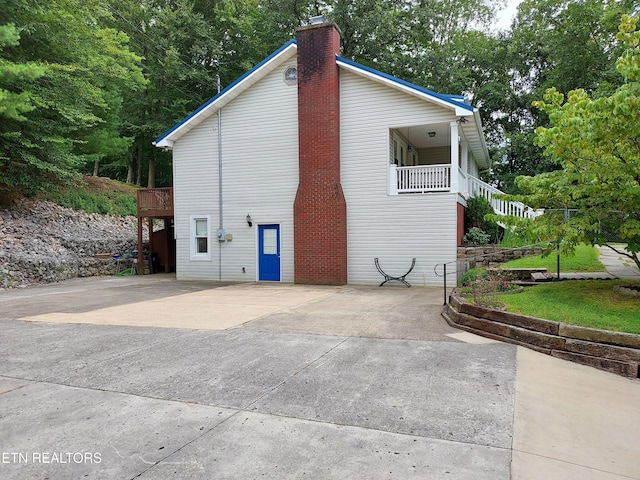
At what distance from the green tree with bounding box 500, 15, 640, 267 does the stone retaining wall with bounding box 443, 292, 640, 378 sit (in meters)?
1.56

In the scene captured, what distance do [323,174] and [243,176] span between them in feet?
10.8

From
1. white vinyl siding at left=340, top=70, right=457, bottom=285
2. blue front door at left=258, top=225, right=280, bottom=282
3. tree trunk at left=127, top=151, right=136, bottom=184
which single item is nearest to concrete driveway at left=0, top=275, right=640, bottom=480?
white vinyl siding at left=340, top=70, right=457, bottom=285

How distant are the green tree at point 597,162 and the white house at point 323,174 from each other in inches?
229

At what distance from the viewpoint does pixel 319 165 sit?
531 inches

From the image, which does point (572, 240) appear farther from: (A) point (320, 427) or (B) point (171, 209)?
Answer: (B) point (171, 209)

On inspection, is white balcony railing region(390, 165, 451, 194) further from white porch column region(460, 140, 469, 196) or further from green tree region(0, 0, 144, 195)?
green tree region(0, 0, 144, 195)

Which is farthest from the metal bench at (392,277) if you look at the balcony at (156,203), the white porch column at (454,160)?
the balcony at (156,203)

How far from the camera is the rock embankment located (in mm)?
14477

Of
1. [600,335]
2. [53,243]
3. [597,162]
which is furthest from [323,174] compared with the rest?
[53,243]

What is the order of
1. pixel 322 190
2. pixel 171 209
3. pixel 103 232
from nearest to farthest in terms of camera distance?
pixel 322 190 < pixel 171 209 < pixel 103 232

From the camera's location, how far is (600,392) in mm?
4117

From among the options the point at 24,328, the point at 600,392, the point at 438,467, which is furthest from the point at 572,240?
the point at 24,328

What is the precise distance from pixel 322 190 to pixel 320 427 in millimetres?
10674

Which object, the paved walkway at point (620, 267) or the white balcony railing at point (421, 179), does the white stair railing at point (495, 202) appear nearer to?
the white balcony railing at point (421, 179)
